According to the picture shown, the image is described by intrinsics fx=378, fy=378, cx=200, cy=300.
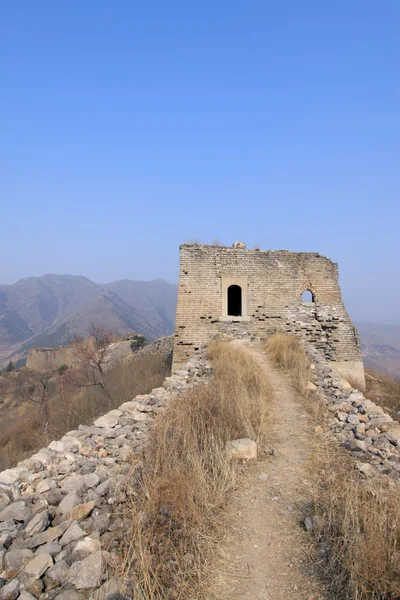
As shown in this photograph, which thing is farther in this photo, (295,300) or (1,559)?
(295,300)

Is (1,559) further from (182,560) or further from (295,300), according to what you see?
(295,300)

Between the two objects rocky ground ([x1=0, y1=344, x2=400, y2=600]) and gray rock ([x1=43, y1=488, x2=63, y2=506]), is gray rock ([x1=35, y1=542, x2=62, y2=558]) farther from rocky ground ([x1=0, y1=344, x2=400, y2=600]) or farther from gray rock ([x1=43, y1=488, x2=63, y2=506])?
gray rock ([x1=43, y1=488, x2=63, y2=506])

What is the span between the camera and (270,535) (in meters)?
3.06

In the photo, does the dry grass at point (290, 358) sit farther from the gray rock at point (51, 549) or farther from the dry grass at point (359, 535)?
the gray rock at point (51, 549)

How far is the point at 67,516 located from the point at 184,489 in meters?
1.01

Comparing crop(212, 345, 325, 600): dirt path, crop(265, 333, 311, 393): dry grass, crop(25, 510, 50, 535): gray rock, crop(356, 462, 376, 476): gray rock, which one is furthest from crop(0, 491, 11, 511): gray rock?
crop(265, 333, 311, 393): dry grass

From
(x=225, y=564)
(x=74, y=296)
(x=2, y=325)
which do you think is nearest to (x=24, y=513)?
(x=225, y=564)

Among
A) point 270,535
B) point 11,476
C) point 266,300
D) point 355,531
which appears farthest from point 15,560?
point 266,300

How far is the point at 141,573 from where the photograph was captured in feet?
8.15

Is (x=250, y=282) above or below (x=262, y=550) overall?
above

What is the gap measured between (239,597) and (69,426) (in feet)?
24.0

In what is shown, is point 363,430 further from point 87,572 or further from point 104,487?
point 87,572

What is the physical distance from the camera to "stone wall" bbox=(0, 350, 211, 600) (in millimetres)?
2463

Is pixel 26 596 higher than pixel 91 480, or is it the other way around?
pixel 91 480
